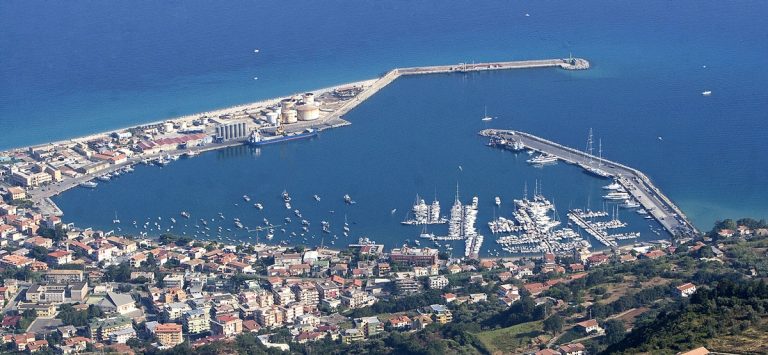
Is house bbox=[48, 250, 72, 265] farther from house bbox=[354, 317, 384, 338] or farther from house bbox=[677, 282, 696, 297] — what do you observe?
house bbox=[677, 282, 696, 297]

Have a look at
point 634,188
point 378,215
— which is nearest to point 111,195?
point 378,215

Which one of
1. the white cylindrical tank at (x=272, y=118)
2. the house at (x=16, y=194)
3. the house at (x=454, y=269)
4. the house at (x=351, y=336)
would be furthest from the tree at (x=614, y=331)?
the white cylindrical tank at (x=272, y=118)

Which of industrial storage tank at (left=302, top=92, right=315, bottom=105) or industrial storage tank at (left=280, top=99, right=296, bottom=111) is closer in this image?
industrial storage tank at (left=280, top=99, right=296, bottom=111)

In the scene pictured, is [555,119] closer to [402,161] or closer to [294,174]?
[402,161]

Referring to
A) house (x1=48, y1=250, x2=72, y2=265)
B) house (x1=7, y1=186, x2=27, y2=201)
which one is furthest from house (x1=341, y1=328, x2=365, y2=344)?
house (x1=7, y1=186, x2=27, y2=201)

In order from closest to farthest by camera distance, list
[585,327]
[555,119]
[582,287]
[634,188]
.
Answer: [585,327] < [582,287] < [634,188] < [555,119]

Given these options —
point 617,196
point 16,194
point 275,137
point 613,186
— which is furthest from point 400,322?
point 275,137

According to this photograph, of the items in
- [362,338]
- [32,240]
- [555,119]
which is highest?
[555,119]
